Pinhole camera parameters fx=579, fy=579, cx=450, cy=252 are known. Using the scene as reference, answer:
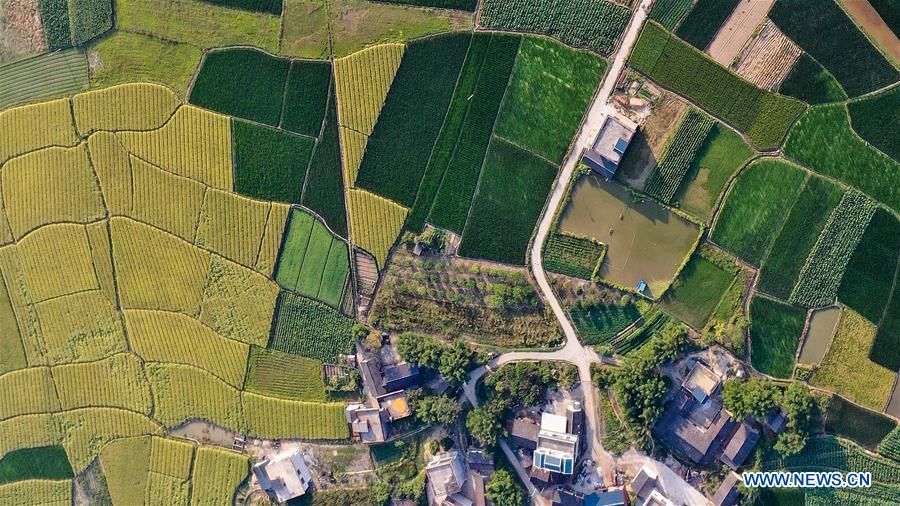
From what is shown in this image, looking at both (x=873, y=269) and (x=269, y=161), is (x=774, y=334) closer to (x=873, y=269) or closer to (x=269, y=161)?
(x=873, y=269)

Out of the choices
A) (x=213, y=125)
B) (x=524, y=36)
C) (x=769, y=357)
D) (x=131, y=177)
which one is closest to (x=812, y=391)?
(x=769, y=357)

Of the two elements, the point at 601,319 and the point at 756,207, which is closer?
the point at 756,207

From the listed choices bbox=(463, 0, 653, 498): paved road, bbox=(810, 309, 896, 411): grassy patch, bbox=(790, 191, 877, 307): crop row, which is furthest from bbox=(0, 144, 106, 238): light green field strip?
bbox=(810, 309, 896, 411): grassy patch

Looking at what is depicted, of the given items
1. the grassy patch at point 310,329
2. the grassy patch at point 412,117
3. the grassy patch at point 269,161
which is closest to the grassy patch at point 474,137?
the grassy patch at point 412,117

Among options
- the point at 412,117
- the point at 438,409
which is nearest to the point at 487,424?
the point at 438,409

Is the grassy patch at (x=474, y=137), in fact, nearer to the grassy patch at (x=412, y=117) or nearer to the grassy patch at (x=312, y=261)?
the grassy patch at (x=412, y=117)
